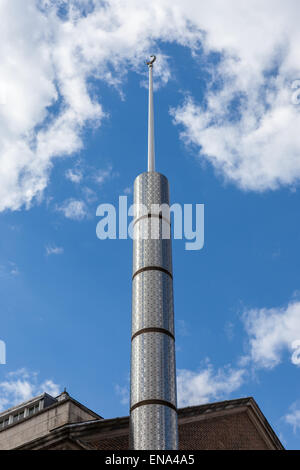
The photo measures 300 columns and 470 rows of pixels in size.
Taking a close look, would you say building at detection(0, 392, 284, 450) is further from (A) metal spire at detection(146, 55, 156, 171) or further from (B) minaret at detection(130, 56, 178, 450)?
(A) metal spire at detection(146, 55, 156, 171)

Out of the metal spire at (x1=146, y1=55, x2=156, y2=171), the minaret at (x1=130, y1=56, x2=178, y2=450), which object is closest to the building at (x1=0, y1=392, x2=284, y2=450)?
the minaret at (x1=130, y1=56, x2=178, y2=450)

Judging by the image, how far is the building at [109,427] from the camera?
58.6 ft

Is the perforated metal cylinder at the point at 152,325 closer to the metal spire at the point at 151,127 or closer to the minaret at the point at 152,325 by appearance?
the minaret at the point at 152,325

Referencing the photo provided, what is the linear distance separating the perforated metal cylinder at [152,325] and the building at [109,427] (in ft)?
8.73

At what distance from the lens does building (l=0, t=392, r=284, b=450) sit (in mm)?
17875

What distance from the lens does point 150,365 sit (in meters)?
15.6

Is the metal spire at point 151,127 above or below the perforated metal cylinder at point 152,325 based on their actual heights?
above

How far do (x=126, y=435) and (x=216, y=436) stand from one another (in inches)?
188

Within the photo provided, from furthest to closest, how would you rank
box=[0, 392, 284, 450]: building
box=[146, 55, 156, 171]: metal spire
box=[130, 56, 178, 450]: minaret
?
box=[146, 55, 156, 171]: metal spire < box=[0, 392, 284, 450]: building < box=[130, 56, 178, 450]: minaret

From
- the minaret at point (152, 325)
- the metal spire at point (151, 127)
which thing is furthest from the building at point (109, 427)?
the metal spire at point (151, 127)

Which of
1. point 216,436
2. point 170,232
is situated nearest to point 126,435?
point 216,436

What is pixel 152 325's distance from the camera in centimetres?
1627

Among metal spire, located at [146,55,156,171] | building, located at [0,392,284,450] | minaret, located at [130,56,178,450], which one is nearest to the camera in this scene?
minaret, located at [130,56,178,450]
